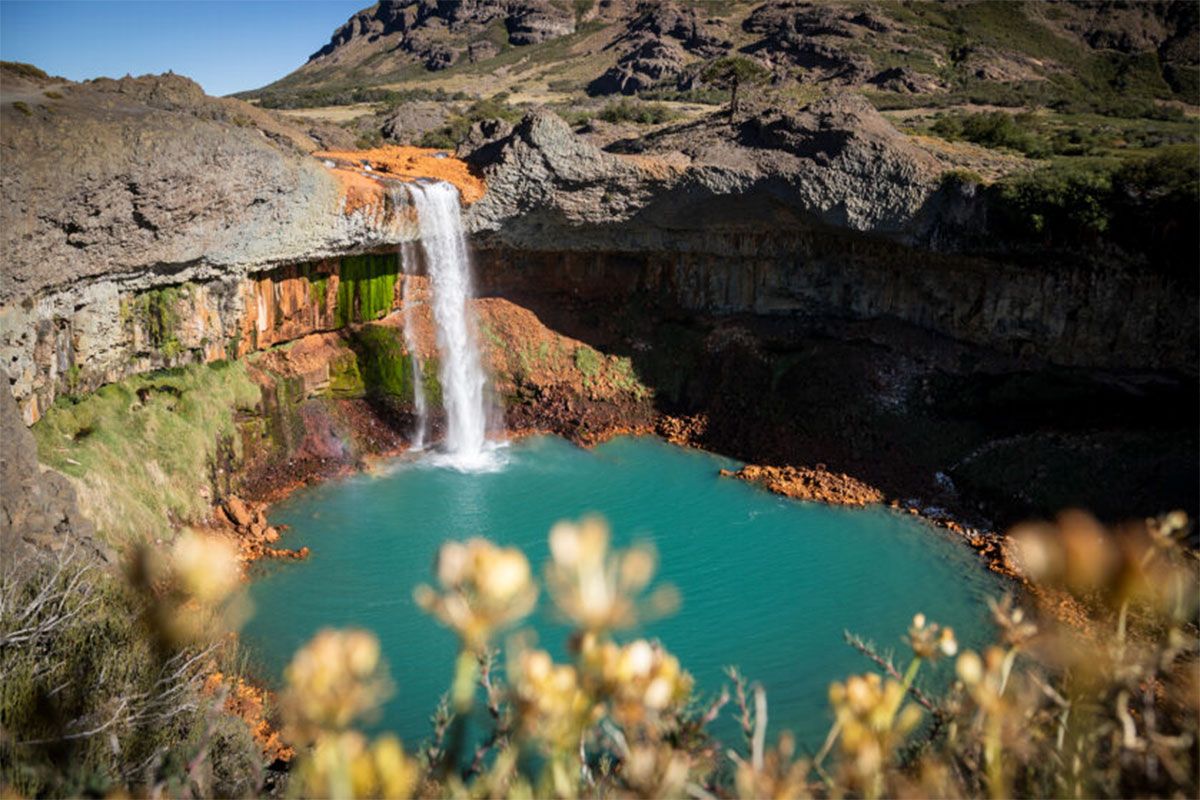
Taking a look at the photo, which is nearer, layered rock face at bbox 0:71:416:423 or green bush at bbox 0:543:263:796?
green bush at bbox 0:543:263:796

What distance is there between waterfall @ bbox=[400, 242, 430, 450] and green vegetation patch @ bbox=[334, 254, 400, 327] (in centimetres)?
35

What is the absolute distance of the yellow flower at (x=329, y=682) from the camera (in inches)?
77.9

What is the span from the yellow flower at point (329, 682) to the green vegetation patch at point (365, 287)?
69.7 ft

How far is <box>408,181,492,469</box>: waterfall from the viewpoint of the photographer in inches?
861

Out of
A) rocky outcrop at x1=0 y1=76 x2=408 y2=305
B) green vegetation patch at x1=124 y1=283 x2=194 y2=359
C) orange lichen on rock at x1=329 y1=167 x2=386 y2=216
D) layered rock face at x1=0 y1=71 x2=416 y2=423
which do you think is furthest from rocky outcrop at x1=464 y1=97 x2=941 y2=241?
green vegetation patch at x1=124 y1=283 x2=194 y2=359

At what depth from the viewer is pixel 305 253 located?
19984 mm

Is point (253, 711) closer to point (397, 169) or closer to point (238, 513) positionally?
point (238, 513)

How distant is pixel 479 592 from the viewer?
1.96 m

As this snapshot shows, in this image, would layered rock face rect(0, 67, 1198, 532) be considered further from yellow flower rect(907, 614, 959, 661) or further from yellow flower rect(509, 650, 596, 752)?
yellow flower rect(907, 614, 959, 661)

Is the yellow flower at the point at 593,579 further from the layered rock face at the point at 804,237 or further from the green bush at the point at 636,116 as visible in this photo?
the green bush at the point at 636,116

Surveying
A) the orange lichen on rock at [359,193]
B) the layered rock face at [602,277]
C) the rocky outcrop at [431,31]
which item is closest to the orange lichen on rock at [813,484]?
the layered rock face at [602,277]

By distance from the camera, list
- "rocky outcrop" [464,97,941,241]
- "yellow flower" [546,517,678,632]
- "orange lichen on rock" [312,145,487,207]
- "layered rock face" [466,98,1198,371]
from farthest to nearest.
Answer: "rocky outcrop" [464,97,941,241] < "layered rock face" [466,98,1198,371] < "orange lichen on rock" [312,145,487,207] < "yellow flower" [546,517,678,632]

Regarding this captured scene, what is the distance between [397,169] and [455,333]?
498cm

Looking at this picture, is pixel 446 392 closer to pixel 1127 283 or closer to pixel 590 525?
pixel 1127 283
